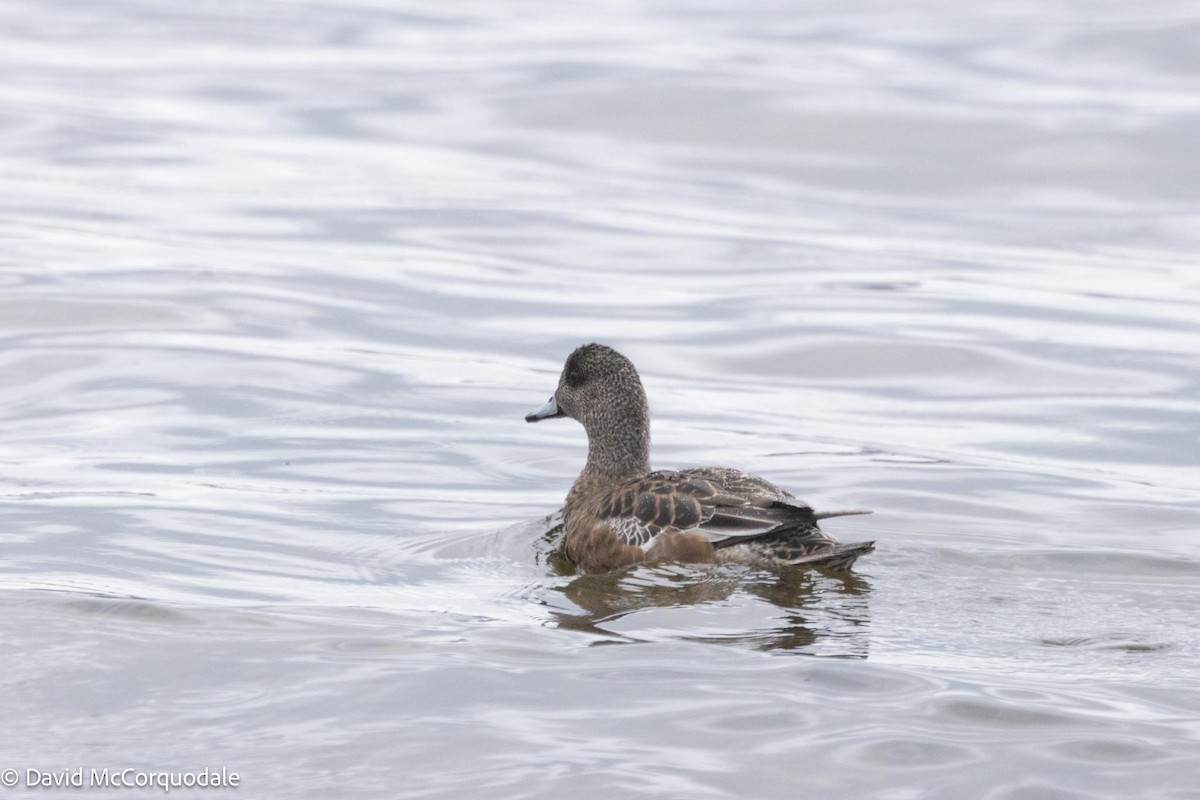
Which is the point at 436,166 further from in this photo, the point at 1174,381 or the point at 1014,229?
the point at 1174,381

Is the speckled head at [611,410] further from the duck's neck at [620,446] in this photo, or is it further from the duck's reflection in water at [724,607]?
the duck's reflection in water at [724,607]

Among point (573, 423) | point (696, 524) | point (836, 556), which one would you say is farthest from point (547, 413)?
point (573, 423)

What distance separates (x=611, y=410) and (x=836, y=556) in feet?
6.93

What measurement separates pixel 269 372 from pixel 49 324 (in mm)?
2319

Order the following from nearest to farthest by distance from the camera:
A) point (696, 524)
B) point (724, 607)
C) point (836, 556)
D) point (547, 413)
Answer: point (724, 607) → point (836, 556) → point (696, 524) → point (547, 413)

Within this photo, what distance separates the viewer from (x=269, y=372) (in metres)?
13.2

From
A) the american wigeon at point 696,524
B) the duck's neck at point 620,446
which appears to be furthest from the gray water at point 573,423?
the duck's neck at point 620,446

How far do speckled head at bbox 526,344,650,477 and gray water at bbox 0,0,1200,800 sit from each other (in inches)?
21.8

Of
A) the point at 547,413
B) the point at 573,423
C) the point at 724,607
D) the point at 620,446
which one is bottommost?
the point at 724,607

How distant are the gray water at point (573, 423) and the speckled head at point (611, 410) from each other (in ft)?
1.82

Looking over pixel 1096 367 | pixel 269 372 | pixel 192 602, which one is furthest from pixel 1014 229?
pixel 192 602

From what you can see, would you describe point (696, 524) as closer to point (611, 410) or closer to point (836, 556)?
point (836, 556)

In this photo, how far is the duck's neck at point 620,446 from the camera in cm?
988

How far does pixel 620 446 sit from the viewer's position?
990 centimetres
